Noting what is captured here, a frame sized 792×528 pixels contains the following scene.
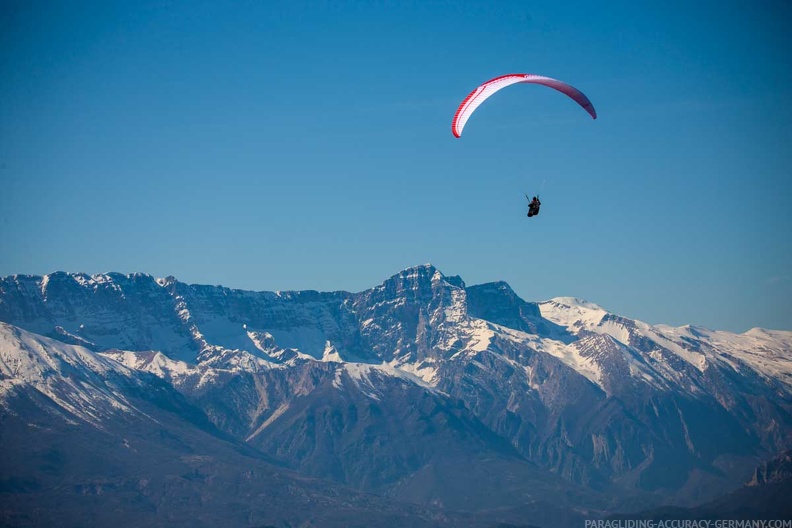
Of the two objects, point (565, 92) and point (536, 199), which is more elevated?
point (565, 92)

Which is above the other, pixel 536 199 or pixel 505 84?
pixel 505 84
